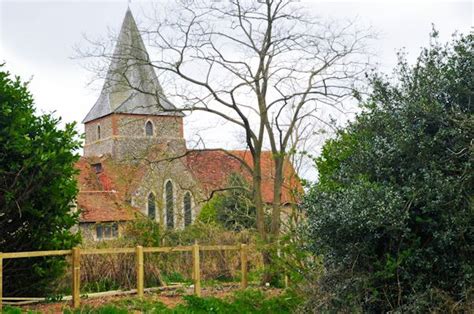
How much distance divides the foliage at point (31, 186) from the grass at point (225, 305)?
4.73 feet

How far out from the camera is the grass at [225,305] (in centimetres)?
1190

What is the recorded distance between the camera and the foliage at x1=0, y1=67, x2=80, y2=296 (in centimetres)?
1125

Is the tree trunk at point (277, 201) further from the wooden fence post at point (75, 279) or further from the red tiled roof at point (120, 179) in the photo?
the red tiled roof at point (120, 179)

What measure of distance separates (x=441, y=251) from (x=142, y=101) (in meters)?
39.6

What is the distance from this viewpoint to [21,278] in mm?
12016

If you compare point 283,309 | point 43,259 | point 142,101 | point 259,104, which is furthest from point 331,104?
point 142,101

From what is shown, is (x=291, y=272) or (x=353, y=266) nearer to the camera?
(x=353, y=266)

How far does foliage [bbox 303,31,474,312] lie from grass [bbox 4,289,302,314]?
12.4 ft

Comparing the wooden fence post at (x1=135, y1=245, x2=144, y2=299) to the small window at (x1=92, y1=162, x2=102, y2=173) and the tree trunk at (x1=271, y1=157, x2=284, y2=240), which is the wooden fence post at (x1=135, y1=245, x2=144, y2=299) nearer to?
the tree trunk at (x1=271, y1=157, x2=284, y2=240)

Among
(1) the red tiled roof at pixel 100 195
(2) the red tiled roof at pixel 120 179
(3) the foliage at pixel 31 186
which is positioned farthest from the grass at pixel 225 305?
(1) the red tiled roof at pixel 100 195

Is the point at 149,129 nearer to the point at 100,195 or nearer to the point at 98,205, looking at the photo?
the point at 100,195

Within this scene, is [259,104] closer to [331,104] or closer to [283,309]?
[331,104]

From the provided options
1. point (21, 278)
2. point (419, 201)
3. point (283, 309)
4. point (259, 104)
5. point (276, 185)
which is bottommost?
point (283, 309)

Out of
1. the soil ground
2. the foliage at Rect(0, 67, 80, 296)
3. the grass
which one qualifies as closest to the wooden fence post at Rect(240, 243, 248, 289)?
the soil ground
